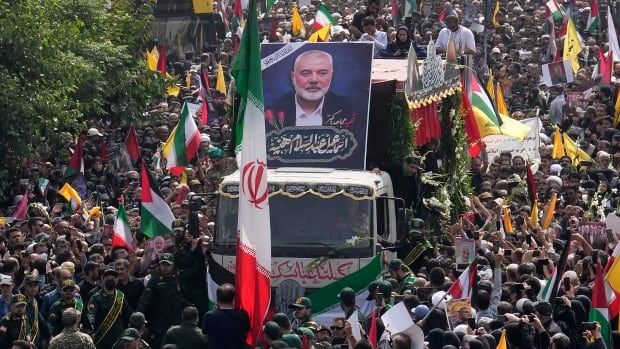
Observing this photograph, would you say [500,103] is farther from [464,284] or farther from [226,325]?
[226,325]

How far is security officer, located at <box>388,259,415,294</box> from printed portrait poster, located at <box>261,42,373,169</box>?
64.5 inches

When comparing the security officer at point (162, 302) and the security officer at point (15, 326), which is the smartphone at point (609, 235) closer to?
the security officer at point (162, 302)

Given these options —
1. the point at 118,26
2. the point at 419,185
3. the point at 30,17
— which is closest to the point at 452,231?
the point at 419,185

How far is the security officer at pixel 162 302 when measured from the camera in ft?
67.7

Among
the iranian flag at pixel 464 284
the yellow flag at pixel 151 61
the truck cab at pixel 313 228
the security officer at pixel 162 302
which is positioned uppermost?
the yellow flag at pixel 151 61

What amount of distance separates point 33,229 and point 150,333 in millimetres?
4432

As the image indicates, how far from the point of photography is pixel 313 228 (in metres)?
20.9

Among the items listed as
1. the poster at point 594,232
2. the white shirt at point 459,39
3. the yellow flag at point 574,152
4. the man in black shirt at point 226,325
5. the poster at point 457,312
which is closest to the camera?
the man in black shirt at point 226,325

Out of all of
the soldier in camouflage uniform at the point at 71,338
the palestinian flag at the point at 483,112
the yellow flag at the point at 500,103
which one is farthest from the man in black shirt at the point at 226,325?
the yellow flag at the point at 500,103

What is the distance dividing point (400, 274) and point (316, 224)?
956 millimetres

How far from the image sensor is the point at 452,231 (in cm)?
2353

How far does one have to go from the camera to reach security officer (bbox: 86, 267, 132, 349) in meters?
A: 19.8

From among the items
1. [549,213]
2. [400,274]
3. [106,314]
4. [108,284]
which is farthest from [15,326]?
[549,213]

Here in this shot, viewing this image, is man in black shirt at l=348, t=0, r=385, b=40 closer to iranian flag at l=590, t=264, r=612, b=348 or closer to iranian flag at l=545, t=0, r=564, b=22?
iranian flag at l=545, t=0, r=564, b=22
